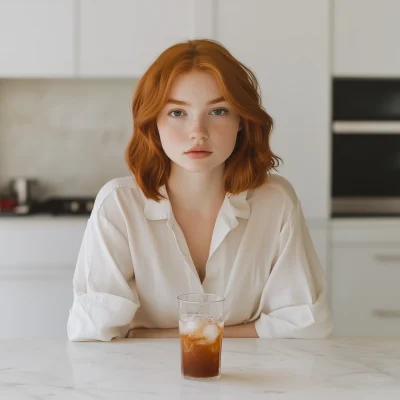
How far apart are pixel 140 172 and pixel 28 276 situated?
4.39ft

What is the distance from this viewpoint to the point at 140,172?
1.51 metres

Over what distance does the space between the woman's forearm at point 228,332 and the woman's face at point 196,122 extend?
33cm

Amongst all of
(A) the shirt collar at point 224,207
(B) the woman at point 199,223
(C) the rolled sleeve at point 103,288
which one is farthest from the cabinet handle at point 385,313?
(C) the rolled sleeve at point 103,288

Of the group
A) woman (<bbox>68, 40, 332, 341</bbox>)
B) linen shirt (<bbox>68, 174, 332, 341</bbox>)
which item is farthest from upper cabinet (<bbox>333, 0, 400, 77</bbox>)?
linen shirt (<bbox>68, 174, 332, 341</bbox>)

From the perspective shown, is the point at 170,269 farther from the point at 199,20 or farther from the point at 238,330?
the point at 199,20

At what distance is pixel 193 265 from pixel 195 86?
1.20 feet

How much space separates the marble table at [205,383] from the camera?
3.11 ft

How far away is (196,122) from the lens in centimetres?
135

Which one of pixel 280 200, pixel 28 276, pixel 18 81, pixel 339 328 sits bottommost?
pixel 339 328

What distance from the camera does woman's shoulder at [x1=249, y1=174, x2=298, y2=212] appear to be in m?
1.55

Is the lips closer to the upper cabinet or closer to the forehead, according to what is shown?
the forehead

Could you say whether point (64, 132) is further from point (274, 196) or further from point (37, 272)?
point (274, 196)

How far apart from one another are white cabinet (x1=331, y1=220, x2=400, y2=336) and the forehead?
147 centimetres

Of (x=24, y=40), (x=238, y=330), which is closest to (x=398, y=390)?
(x=238, y=330)
